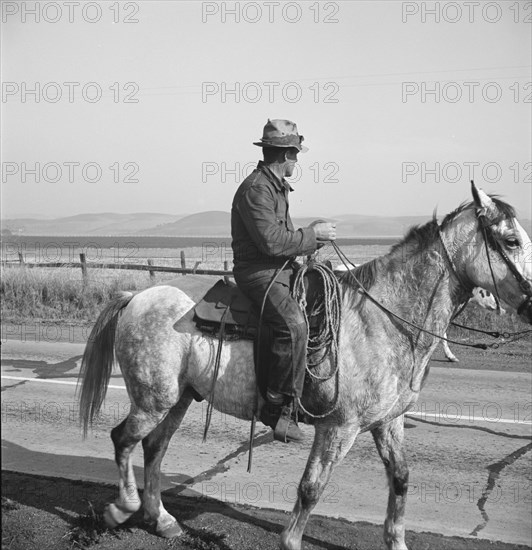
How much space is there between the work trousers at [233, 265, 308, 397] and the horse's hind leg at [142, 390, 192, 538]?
1004 mm

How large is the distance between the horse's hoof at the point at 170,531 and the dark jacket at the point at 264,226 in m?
2.05

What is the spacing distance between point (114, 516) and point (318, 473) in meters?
1.68

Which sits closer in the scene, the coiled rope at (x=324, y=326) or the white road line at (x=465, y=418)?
the coiled rope at (x=324, y=326)

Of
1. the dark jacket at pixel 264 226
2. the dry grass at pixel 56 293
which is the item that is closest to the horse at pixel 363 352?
the dark jacket at pixel 264 226

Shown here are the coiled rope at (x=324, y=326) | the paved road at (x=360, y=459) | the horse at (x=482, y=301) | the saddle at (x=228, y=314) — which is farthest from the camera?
the horse at (x=482, y=301)

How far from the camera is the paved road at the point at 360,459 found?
17.7 ft

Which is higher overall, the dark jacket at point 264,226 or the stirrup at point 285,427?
the dark jacket at point 264,226

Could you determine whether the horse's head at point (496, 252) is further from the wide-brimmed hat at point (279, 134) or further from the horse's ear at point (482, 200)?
the wide-brimmed hat at point (279, 134)

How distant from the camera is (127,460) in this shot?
201 inches

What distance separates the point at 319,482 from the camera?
14.4 ft

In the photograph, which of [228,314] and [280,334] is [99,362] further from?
[280,334]

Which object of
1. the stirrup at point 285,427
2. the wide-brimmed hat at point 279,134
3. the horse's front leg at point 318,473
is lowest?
the horse's front leg at point 318,473

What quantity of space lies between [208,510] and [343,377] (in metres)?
1.83

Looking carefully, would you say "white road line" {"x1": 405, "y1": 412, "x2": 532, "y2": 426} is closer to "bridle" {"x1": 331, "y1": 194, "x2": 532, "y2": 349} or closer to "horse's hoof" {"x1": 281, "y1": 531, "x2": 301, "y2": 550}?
"bridle" {"x1": 331, "y1": 194, "x2": 532, "y2": 349}
